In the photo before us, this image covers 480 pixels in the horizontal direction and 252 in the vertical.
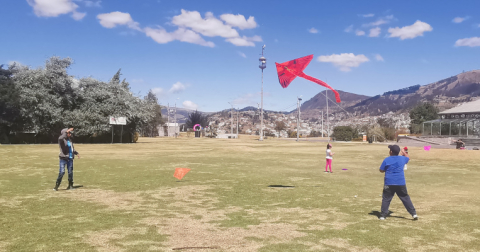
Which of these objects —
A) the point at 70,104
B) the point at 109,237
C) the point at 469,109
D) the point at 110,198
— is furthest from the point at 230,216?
the point at 469,109

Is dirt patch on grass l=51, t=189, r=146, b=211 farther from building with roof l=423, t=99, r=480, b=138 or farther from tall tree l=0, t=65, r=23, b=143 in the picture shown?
building with roof l=423, t=99, r=480, b=138

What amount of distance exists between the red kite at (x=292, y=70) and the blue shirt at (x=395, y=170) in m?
5.00

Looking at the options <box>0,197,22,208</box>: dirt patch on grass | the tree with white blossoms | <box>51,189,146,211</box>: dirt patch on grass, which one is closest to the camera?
<box>0,197,22,208</box>: dirt patch on grass

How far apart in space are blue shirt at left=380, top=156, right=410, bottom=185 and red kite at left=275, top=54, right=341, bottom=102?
500 cm

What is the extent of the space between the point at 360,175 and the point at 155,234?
48.3 ft

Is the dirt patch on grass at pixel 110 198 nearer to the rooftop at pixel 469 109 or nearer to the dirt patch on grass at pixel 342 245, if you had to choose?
the dirt patch on grass at pixel 342 245

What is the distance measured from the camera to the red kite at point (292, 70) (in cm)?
1352

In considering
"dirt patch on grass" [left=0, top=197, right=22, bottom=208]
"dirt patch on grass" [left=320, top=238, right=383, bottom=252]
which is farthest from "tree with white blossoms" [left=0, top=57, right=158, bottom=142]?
"dirt patch on grass" [left=320, top=238, right=383, bottom=252]

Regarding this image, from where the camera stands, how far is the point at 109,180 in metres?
16.4

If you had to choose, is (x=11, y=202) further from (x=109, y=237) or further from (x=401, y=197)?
(x=401, y=197)

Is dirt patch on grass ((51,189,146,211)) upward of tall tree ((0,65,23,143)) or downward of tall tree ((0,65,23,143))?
downward

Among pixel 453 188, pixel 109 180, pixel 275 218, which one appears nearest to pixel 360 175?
pixel 453 188

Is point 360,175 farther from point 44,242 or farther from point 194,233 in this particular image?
point 44,242

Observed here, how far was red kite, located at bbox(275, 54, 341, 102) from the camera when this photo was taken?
13.5m
